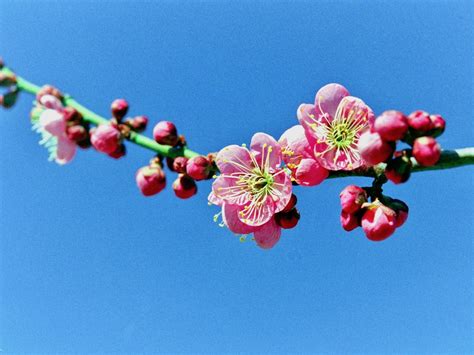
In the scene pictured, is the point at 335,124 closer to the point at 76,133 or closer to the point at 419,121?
the point at 419,121

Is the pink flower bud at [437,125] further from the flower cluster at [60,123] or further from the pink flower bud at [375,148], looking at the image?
the flower cluster at [60,123]

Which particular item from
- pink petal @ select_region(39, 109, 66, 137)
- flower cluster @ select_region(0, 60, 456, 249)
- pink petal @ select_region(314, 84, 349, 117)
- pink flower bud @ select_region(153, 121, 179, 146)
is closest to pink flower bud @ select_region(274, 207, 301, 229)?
flower cluster @ select_region(0, 60, 456, 249)

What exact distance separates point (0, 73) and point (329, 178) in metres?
1.61

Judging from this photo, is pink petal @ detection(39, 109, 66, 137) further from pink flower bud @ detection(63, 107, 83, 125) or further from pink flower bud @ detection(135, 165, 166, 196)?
pink flower bud @ detection(135, 165, 166, 196)

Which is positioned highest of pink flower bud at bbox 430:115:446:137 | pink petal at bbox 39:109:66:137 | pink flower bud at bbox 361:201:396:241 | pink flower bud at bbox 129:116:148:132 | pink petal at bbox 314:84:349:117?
pink petal at bbox 314:84:349:117

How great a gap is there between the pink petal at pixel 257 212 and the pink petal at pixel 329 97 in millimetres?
526

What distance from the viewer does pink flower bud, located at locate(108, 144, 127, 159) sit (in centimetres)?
233

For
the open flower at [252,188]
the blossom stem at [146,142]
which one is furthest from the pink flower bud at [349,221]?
the open flower at [252,188]

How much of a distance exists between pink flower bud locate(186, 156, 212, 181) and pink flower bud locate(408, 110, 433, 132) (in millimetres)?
856

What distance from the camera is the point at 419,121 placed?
2062 millimetres

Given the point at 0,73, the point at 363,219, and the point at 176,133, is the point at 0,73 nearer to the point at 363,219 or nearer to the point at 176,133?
the point at 176,133

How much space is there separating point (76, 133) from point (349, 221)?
4.16 ft

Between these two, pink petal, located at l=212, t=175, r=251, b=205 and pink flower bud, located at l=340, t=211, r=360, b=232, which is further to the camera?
pink petal, located at l=212, t=175, r=251, b=205

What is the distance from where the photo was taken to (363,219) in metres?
2.38
